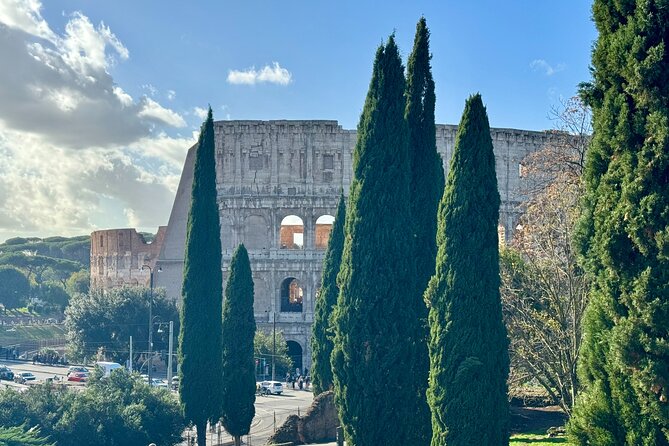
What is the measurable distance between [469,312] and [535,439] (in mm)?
8591

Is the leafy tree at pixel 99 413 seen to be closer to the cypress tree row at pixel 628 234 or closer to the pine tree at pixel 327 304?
the pine tree at pixel 327 304

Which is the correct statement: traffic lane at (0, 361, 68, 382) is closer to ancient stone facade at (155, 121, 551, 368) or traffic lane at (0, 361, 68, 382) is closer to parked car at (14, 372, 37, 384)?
parked car at (14, 372, 37, 384)

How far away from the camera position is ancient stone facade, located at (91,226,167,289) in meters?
63.4

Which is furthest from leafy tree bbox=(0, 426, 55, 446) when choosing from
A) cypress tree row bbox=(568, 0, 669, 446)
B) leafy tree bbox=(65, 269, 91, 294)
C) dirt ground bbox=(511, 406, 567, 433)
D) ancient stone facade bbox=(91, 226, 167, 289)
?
leafy tree bbox=(65, 269, 91, 294)

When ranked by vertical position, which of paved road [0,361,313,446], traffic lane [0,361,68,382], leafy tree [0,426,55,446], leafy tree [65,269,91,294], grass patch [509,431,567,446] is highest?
leafy tree [65,269,91,294]

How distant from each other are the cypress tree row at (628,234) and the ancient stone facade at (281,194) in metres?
Result: 38.8

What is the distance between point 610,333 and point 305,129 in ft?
133

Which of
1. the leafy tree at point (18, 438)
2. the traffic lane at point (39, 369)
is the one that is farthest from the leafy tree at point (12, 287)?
the leafy tree at point (18, 438)

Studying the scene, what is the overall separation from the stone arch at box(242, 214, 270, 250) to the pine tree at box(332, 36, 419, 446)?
34886mm

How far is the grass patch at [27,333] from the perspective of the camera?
209 feet

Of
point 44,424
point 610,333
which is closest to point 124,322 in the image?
point 44,424

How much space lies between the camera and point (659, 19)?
913 cm

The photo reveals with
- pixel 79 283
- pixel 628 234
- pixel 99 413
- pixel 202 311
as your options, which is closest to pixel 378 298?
pixel 628 234

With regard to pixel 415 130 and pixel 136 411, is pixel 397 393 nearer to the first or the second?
pixel 415 130
